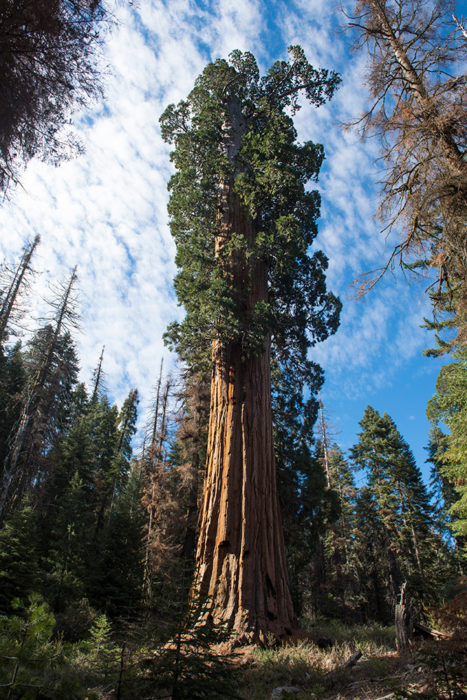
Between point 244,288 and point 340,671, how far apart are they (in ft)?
24.4

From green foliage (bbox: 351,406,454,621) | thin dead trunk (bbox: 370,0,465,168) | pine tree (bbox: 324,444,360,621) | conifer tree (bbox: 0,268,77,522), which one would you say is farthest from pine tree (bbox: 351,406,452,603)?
thin dead trunk (bbox: 370,0,465,168)

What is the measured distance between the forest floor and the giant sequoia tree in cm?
94

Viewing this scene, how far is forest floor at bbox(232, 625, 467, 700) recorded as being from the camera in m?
3.59

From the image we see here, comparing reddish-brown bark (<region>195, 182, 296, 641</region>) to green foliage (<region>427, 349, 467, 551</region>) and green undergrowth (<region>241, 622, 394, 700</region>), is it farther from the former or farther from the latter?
green foliage (<region>427, 349, 467, 551</region>)

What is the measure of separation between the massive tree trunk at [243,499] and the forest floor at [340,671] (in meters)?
0.71

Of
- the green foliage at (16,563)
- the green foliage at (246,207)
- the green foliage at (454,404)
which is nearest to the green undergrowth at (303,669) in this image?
the green foliage at (454,404)

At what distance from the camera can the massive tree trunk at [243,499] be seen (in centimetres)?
638

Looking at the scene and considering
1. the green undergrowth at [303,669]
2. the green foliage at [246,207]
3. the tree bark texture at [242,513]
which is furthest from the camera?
the green foliage at [246,207]

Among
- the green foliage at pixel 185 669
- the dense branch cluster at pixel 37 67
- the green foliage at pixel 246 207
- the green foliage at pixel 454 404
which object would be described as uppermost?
the green foliage at pixel 246 207

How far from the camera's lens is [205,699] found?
2465mm

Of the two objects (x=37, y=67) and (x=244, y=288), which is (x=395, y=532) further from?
(x=37, y=67)

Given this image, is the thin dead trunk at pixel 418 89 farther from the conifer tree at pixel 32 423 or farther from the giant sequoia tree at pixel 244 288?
the conifer tree at pixel 32 423

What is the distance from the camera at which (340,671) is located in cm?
465

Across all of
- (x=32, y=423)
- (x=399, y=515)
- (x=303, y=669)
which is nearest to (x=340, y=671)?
(x=303, y=669)
